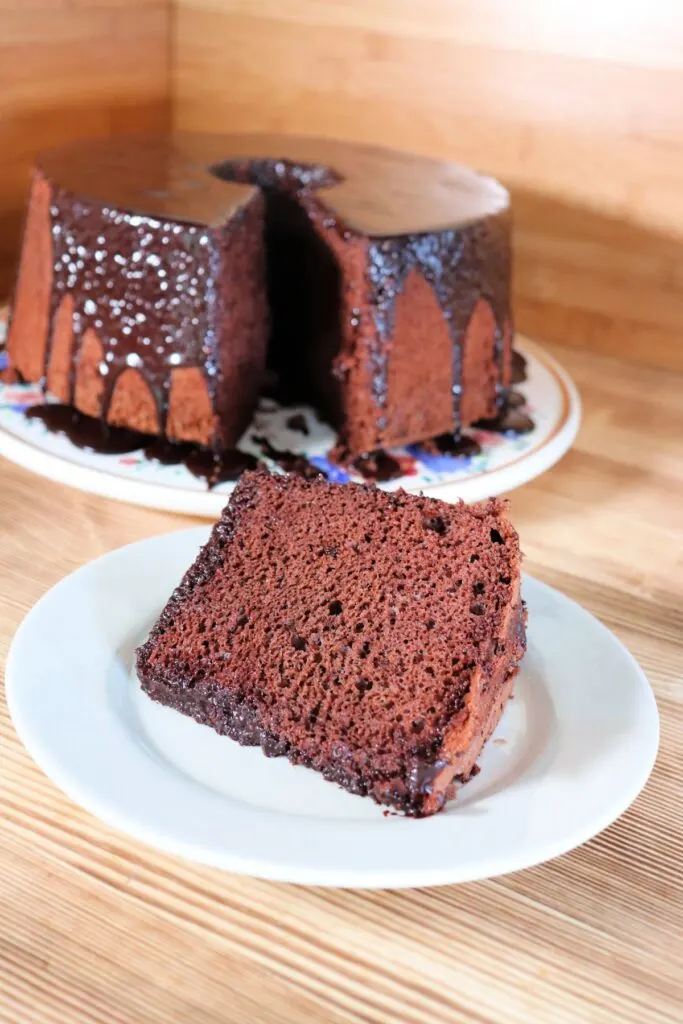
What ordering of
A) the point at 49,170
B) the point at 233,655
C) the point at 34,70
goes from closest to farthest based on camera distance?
the point at 233,655
the point at 49,170
the point at 34,70

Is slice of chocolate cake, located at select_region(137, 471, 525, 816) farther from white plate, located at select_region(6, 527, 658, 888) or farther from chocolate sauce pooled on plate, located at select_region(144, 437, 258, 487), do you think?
chocolate sauce pooled on plate, located at select_region(144, 437, 258, 487)

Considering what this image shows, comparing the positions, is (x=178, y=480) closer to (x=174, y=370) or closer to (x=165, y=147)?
(x=174, y=370)

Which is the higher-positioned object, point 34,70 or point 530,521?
point 34,70

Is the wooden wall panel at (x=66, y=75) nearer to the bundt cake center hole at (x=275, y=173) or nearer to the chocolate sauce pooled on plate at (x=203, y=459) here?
the bundt cake center hole at (x=275, y=173)

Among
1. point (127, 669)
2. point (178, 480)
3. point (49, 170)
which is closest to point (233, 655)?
point (127, 669)

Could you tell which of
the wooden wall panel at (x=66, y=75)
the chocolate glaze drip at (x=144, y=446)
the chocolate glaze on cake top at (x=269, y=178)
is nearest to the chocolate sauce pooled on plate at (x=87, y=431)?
the chocolate glaze drip at (x=144, y=446)

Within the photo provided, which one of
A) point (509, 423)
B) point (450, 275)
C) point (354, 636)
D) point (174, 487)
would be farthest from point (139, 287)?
point (354, 636)

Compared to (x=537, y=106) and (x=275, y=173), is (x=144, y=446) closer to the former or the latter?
(x=275, y=173)
